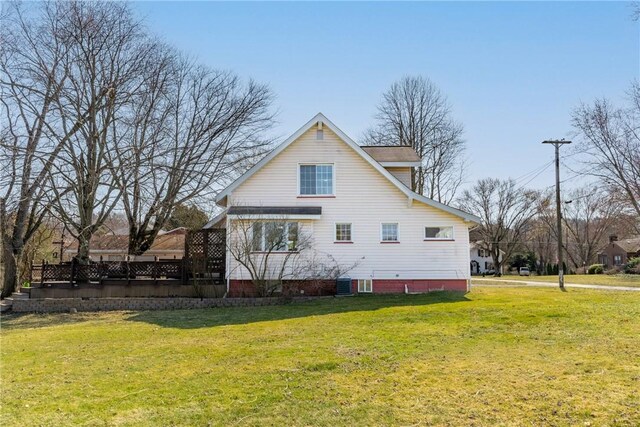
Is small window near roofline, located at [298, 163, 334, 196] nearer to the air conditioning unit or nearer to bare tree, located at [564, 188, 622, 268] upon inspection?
the air conditioning unit

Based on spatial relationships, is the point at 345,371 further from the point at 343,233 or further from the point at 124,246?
the point at 124,246

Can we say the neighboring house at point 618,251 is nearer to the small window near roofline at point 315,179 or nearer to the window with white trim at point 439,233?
the window with white trim at point 439,233

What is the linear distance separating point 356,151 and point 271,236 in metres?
5.21

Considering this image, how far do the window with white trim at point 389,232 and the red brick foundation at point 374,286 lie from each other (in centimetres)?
173

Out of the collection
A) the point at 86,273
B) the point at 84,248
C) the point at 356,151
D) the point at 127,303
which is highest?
the point at 356,151

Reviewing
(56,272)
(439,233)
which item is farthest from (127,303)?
(439,233)

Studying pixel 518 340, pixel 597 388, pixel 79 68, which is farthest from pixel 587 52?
pixel 79 68

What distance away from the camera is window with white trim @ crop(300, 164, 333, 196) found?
63.6ft

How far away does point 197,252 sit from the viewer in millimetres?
19109

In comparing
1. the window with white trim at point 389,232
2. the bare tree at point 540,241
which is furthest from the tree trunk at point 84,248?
the bare tree at point 540,241

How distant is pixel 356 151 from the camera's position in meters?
19.3

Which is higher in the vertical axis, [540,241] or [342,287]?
[540,241]

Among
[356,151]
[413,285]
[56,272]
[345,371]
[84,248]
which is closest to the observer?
[345,371]

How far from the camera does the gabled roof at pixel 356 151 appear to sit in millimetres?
18859
